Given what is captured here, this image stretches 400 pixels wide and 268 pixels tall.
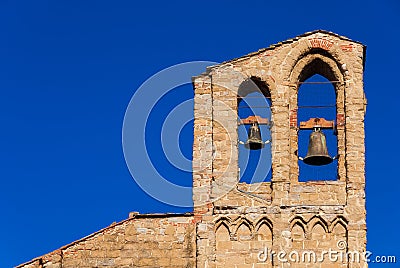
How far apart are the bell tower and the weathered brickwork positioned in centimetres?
2

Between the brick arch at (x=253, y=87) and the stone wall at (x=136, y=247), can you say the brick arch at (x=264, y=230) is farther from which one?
the brick arch at (x=253, y=87)

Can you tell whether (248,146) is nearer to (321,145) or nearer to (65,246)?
(321,145)

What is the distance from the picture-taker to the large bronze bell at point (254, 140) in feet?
103

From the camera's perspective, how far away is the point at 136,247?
30891 millimetres

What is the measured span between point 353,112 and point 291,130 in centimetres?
131

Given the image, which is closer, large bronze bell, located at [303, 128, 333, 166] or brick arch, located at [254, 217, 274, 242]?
brick arch, located at [254, 217, 274, 242]

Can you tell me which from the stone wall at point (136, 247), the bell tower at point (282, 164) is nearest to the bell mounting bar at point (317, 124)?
the bell tower at point (282, 164)

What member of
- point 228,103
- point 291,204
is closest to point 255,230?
point 291,204

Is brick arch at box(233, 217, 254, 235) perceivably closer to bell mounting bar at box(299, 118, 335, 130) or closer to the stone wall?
the stone wall

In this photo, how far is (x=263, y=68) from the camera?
31.7m

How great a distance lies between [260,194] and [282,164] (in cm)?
75

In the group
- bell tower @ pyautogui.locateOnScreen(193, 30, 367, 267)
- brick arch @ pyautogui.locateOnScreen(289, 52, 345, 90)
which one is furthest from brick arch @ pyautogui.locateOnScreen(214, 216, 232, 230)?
brick arch @ pyautogui.locateOnScreen(289, 52, 345, 90)

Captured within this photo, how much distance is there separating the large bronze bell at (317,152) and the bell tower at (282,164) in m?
0.02

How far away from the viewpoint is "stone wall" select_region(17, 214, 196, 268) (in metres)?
30.7
